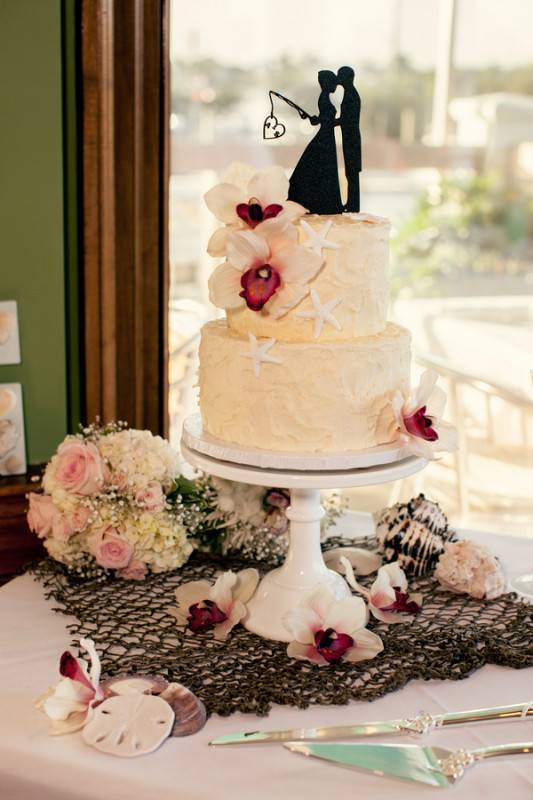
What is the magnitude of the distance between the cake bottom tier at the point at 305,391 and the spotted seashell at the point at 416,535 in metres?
0.32

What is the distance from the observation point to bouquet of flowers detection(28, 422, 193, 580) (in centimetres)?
175

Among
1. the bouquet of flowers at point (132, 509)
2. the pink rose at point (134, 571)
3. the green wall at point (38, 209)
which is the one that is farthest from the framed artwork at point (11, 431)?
the pink rose at point (134, 571)

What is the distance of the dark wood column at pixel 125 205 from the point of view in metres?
2.09

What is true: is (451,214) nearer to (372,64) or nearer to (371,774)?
(372,64)

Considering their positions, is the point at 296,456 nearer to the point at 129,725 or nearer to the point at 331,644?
the point at 331,644

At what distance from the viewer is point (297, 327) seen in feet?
4.93

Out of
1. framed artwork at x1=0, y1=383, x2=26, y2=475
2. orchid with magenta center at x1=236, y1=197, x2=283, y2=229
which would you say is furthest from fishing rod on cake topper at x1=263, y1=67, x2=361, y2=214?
framed artwork at x1=0, y1=383, x2=26, y2=475

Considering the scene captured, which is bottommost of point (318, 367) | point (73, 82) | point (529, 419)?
point (529, 419)

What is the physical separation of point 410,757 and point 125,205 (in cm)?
140

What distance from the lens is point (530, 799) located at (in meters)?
1.15

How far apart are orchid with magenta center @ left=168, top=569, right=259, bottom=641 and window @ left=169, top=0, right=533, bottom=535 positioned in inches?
39.0

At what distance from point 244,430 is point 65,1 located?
3.61 feet

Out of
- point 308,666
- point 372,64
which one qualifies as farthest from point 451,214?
point 308,666

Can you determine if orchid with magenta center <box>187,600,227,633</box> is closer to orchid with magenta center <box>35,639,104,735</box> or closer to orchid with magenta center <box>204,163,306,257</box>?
orchid with magenta center <box>35,639,104,735</box>
